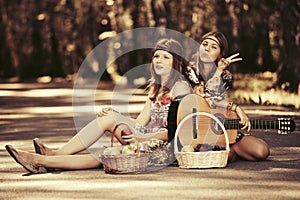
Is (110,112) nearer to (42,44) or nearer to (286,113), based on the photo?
(286,113)

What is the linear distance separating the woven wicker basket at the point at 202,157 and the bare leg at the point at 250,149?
360 millimetres

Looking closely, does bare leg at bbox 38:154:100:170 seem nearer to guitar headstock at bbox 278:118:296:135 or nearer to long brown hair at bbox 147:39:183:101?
long brown hair at bbox 147:39:183:101

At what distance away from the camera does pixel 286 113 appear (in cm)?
1490

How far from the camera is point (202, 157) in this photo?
880 cm

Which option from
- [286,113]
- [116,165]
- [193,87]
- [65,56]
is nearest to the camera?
[116,165]

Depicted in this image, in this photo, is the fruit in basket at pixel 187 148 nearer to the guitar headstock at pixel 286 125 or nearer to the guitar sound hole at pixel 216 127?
the guitar sound hole at pixel 216 127

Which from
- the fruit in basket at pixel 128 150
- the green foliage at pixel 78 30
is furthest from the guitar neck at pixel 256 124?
the green foliage at pixel 78 30

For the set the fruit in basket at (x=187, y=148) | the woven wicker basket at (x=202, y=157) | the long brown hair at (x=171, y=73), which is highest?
the long brown hair at (x=171, y=73)

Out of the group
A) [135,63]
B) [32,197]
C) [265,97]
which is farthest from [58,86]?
[32,197]

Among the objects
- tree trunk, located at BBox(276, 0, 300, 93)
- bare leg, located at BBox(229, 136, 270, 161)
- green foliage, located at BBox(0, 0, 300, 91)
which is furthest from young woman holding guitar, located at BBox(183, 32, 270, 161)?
green foliage, located at BBox(0, 0, 300, 91)

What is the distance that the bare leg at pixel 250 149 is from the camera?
30.1 ft

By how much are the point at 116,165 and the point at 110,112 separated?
0.68m

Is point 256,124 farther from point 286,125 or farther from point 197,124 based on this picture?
point 197,124

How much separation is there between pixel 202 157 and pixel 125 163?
68 cm
